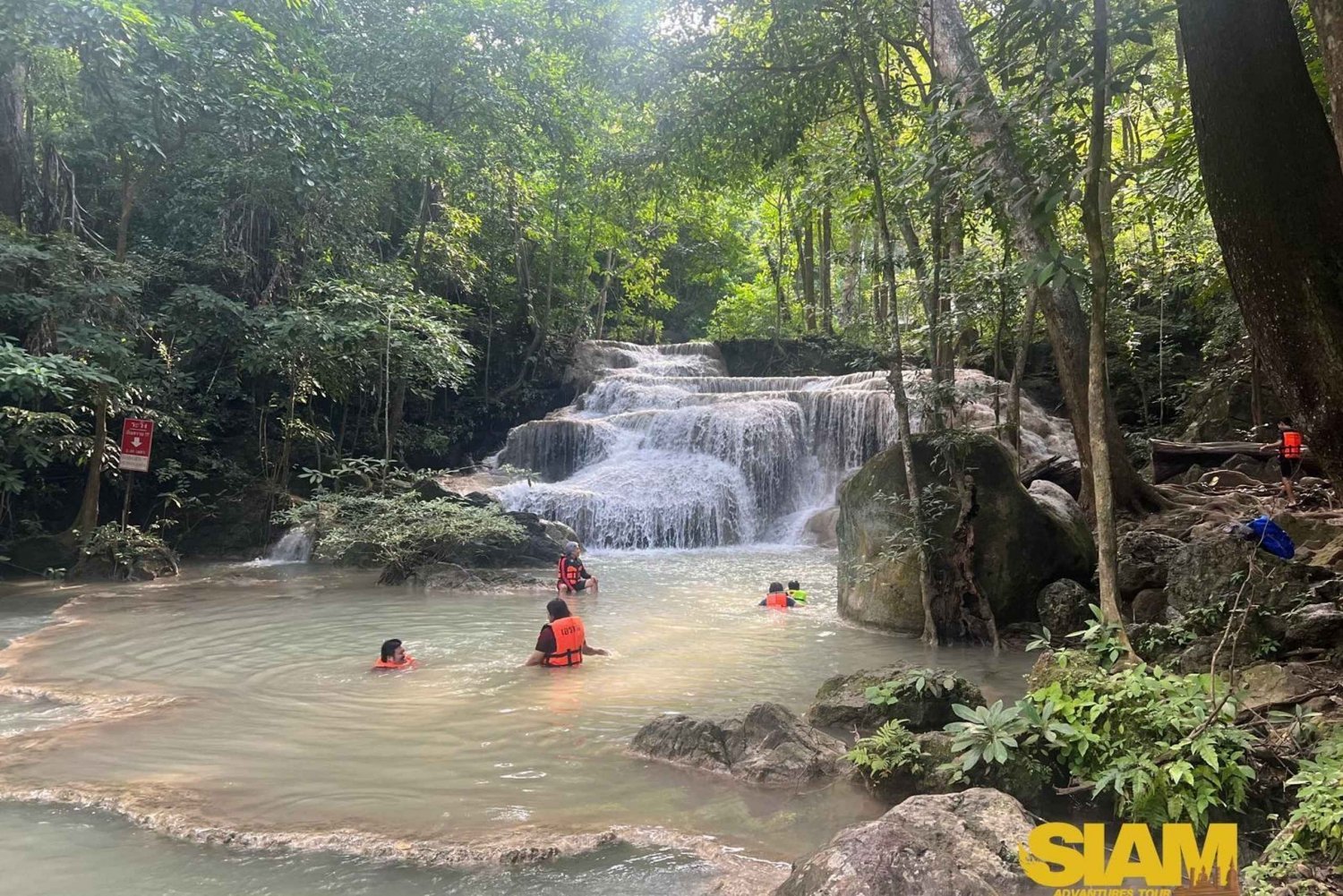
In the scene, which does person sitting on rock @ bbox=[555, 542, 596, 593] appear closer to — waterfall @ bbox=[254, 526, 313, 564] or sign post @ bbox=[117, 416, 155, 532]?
sign post @ bbox=[117, 416, 155, 532]

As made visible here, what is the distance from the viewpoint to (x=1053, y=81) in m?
4.09

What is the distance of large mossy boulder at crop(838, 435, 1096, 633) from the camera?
25.0ft

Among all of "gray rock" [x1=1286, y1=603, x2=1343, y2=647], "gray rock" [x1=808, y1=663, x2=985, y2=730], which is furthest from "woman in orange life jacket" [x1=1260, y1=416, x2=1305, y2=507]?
Answer: "gray rock" [x1=808, y1=663, x2=985, y2=730]

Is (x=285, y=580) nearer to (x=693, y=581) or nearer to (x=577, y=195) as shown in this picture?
(x=693, y=581)

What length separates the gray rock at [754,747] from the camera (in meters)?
4.27

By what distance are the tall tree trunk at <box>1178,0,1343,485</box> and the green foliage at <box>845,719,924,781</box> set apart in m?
2.13

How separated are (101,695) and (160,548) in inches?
296

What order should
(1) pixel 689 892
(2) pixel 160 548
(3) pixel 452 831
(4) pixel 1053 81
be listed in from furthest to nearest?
1. (2) pixel 160 548
2. (4) pixel 1053 81
3. (3) pixel 452 831
4. (1) pixel 689 892

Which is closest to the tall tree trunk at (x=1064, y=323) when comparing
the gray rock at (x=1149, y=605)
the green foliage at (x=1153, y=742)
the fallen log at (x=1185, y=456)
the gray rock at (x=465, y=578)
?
the gray rock at (x=1149, y=605)

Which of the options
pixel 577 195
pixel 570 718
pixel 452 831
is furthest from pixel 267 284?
pixel 452 831

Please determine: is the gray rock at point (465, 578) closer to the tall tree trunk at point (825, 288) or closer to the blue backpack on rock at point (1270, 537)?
the blue backpack on rock at point (1270, 537)

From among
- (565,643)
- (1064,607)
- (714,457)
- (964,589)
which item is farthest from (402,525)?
(1064,607)

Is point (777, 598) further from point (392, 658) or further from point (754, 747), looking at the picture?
point (754, 747)

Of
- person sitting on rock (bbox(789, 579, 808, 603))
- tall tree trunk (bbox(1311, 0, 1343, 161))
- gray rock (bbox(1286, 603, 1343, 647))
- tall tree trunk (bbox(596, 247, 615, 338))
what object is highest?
tall tree trunk (bbox(596, 247, 615, 338))
